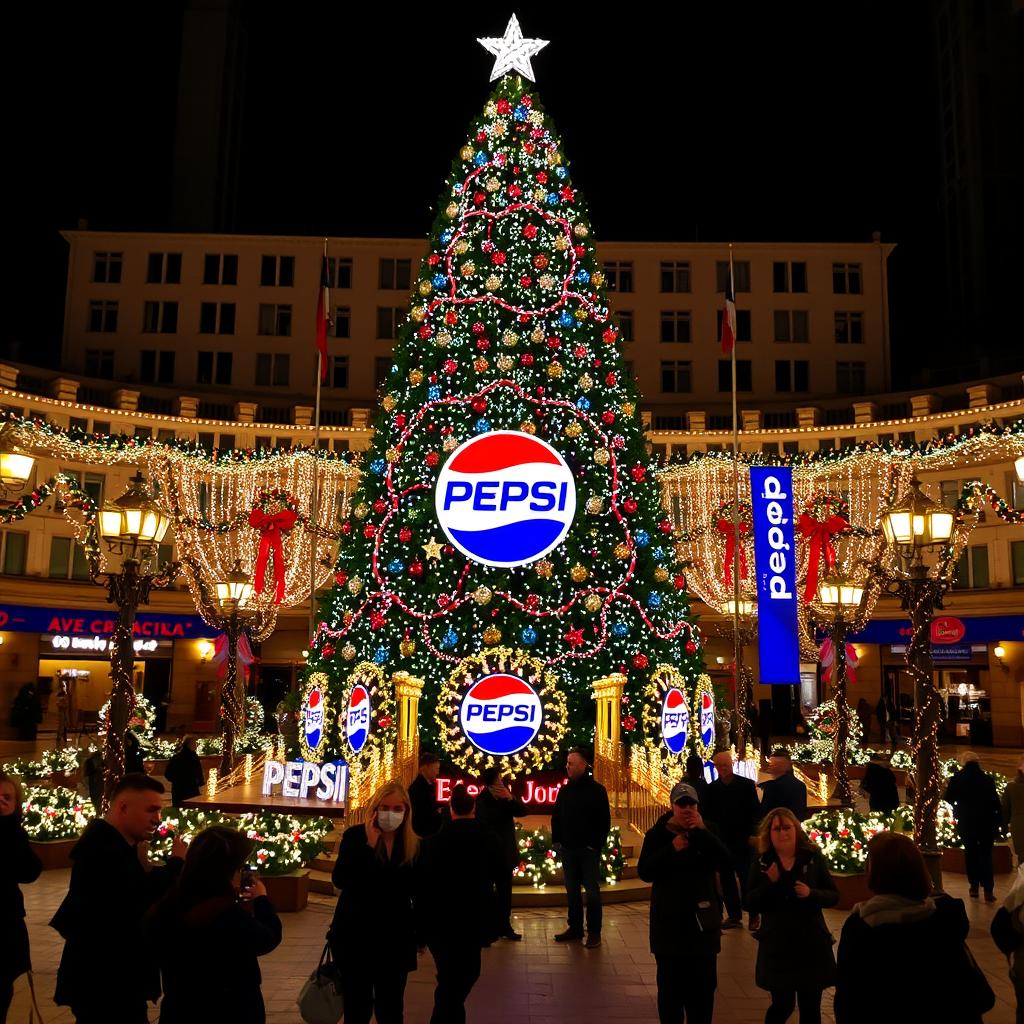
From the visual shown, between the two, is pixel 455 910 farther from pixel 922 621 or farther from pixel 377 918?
pixel 922 621

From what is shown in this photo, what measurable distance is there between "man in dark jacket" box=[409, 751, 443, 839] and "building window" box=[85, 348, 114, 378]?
130 feet

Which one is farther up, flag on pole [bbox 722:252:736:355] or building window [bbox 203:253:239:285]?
building window [bbox 203:253:239:285]

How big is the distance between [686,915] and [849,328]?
43493mm

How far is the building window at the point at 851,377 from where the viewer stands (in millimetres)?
44906

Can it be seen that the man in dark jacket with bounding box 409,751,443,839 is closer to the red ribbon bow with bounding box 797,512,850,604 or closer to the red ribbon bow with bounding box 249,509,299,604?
the red ribbon bow with bounding box 249,509,299,604

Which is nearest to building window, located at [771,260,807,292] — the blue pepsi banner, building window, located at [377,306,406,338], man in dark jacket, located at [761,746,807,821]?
building window, located at [377,306,406,338]

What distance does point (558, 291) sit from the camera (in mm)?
16328

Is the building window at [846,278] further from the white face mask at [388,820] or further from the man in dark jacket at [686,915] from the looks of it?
the white face mask at [388,820]

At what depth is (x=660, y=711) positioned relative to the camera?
1502 cm

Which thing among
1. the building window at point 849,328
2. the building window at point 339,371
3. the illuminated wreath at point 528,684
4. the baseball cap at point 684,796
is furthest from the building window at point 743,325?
the baseball cap at point 684,796

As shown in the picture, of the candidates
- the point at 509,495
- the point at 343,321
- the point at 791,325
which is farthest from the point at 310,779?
the point at 791,325

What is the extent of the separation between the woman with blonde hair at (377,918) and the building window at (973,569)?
34399mm

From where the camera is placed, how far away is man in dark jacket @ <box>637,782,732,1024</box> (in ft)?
19.3

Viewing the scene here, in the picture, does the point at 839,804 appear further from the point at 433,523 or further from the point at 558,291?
the point at 558,291
